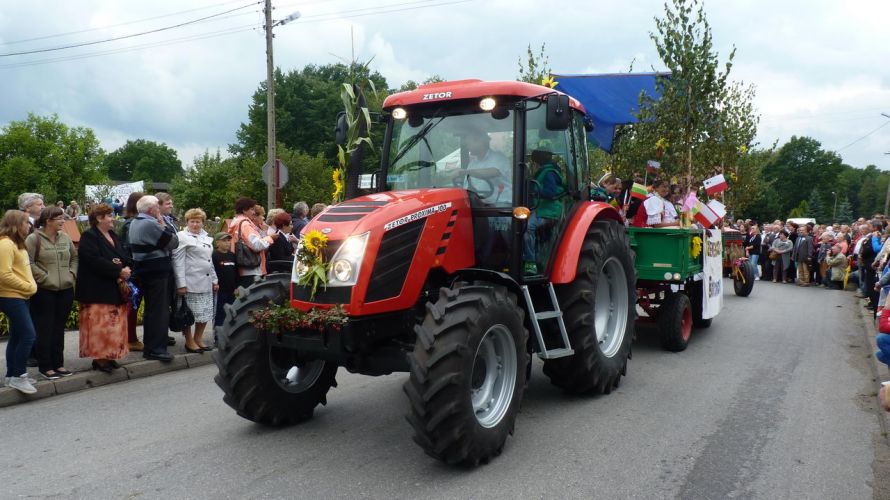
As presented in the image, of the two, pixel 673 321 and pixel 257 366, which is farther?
pixel 673 321

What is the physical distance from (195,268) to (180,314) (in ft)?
1.83

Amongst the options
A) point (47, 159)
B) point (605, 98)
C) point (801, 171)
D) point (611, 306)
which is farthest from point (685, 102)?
point (801, 171)

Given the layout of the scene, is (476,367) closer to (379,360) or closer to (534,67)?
(379,360)

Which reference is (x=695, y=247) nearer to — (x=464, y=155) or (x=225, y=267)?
(x=464, y=155)

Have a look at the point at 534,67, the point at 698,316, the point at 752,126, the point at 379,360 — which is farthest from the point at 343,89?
the point at 752,126

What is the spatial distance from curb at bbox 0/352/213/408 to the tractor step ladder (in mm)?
4477

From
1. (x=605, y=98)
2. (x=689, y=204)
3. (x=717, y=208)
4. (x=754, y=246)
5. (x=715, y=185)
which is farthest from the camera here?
(x=754, y=246)

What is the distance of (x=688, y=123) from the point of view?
40.0ft

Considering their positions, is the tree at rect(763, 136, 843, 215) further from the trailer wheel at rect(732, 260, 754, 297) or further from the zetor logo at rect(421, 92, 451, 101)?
the zetor logo at rect(421, 92, 451, 101)

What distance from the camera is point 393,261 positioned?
14.9ft

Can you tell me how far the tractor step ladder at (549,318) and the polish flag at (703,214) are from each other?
14.4 ft

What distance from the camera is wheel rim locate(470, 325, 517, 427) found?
4602 mm

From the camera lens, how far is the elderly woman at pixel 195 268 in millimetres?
7820

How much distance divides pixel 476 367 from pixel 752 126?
72.9 ft
